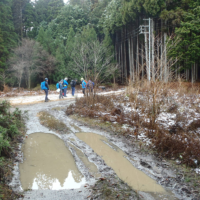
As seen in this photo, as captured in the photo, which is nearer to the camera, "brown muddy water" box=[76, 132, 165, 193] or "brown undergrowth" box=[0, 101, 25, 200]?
"brown undergrowth" box=[0, 101, 25, 200]

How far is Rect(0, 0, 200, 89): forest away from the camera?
21.8 m

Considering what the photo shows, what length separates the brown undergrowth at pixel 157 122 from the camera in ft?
19.8

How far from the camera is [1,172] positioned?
4.63 meters

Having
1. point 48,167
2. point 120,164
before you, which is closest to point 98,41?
point 120,164

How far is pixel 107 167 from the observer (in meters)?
5.53

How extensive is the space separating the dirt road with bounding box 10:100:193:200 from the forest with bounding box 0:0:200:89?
340 inches

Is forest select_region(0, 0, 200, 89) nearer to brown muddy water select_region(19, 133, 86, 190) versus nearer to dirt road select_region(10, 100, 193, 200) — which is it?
dirt road select_region(10, 100, 193, 200)

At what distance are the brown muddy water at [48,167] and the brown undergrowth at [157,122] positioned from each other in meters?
2.78

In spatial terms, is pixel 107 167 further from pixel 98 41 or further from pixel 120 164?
pixel 98 41

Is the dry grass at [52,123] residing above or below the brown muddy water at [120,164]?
above

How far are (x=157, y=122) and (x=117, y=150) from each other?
2.95m

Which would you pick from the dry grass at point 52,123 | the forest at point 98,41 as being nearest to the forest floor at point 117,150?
the dry grass at point 52,123

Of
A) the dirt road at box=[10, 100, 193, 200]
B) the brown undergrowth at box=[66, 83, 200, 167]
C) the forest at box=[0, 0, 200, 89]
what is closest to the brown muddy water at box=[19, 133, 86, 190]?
the dirt road at box=[10, 100, 193, 200]

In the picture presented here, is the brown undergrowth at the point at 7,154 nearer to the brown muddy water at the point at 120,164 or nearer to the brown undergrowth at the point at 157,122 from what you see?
the brown muddy water at the point at 120,164
